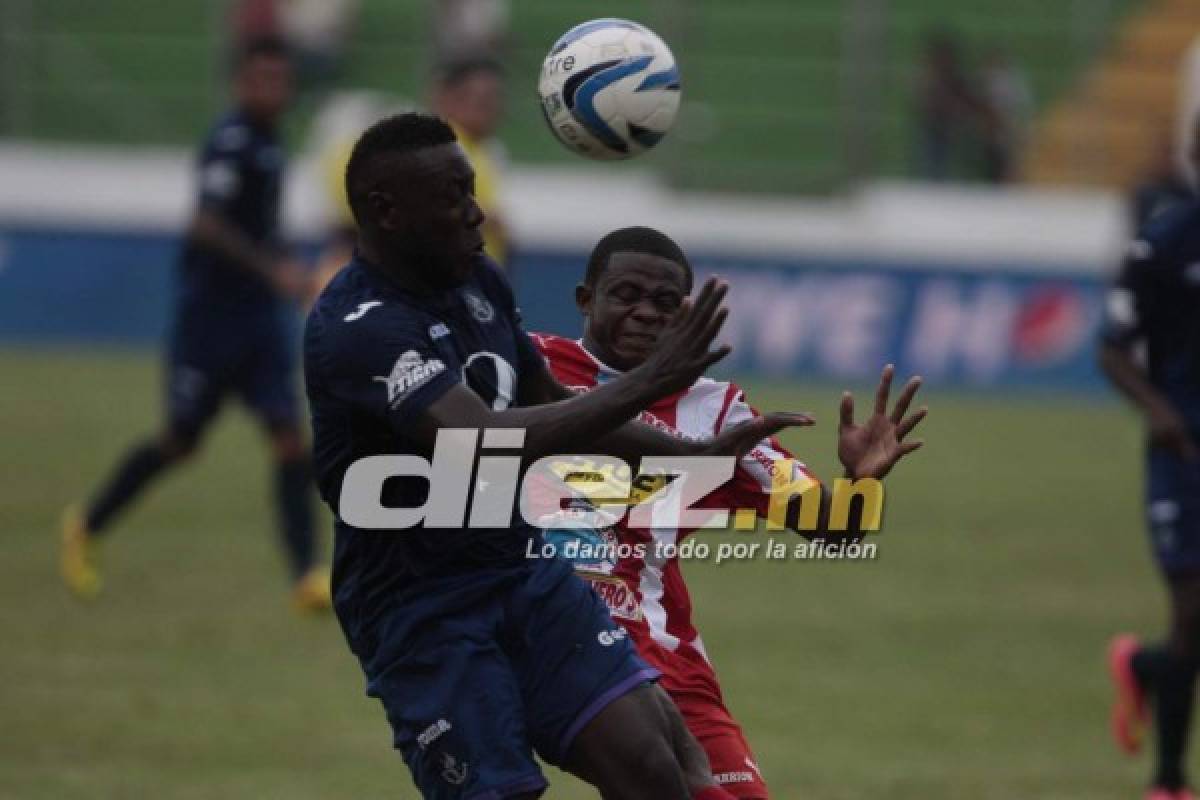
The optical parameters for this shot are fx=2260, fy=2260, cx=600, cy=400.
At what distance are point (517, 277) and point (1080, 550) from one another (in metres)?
10.4

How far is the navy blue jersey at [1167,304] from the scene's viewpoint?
876 cm

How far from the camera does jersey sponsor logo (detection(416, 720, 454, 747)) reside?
5508 mm

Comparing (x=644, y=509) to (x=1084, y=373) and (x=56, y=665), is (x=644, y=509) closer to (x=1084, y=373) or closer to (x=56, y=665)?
(x=56, y=665)

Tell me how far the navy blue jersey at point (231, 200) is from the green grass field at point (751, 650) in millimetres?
1668

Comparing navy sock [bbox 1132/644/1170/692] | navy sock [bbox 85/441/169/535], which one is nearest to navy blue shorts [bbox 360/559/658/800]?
navy sock [bbox 1132/644/1170/692]

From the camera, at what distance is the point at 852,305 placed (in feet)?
82.0

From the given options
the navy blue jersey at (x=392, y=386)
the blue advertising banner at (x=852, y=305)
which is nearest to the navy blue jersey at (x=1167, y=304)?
the navy blue jersey at (x=392, y=386)

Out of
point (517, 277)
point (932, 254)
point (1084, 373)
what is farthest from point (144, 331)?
point (1084, 373)

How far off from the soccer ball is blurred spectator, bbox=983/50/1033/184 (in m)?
20.5

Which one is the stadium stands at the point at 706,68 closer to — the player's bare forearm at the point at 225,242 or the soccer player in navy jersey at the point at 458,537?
the player's bare forearm at the point at 225,242

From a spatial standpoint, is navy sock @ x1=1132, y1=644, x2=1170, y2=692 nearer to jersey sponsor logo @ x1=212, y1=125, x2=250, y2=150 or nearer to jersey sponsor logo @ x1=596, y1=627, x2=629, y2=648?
jersey sponsor logo @ x1=596, y1=627, x2=629, y2=648

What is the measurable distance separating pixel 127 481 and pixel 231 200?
1695 millimetres

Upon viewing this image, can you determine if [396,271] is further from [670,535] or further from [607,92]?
[670,535]

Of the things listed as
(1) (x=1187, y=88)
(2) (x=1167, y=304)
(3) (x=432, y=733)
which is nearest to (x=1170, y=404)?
(2) (x=1167, y=304)
